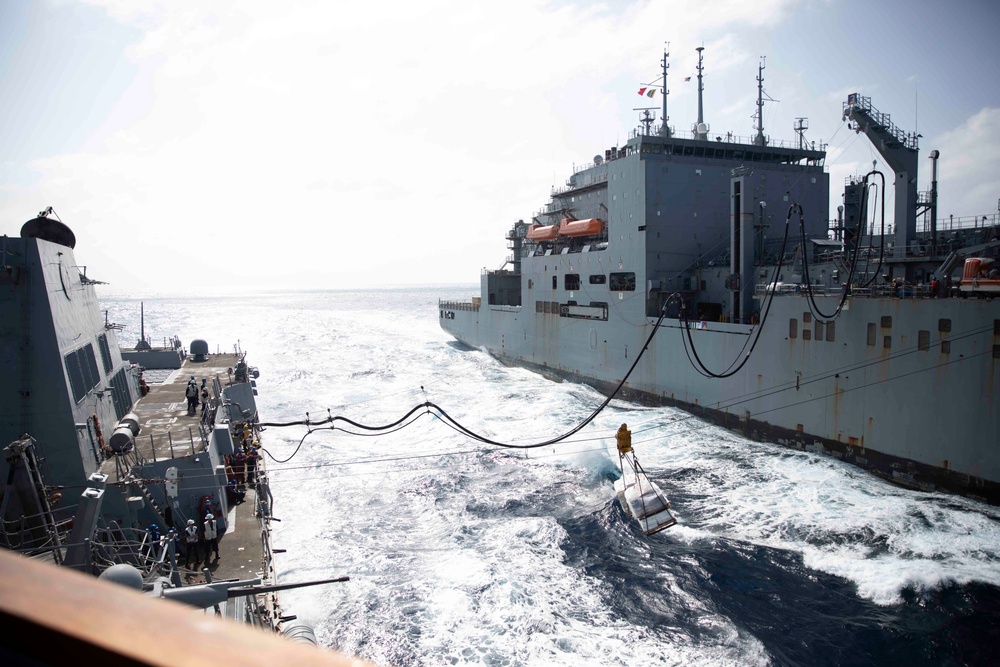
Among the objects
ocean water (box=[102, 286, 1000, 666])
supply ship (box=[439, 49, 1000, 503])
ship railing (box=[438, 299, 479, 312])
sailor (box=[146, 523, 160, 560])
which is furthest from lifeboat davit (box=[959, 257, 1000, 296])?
ship railing (box=[438, 299, 479, 312])

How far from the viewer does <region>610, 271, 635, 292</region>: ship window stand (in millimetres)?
30297

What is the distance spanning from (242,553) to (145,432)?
18.6ft

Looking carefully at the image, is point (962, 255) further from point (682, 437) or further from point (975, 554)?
point (682, 437)

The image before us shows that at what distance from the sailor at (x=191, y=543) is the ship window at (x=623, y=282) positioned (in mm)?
22910

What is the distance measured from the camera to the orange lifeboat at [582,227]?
34.5 meters

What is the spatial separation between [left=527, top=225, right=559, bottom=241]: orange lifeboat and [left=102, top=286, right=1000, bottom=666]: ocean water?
16092 mm

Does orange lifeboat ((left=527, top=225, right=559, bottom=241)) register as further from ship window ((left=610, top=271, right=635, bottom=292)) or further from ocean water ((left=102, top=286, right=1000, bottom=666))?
ocean water ((left=102, top=286, right=1000, bottom=666))

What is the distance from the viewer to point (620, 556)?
14992mm

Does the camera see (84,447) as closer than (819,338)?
Yes

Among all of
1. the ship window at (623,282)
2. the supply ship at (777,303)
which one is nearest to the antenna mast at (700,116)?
the supply ship at (777,303)

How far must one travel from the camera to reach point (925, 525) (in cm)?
1552

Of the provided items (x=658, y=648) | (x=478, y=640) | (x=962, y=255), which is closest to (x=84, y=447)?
(x=478, y=640)

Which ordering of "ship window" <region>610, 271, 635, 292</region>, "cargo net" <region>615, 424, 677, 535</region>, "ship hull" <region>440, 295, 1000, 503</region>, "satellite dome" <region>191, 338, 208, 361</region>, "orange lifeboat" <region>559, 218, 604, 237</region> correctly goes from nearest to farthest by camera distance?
A: 1. "cargo net" <region>615, 424, 677, 535</region>
2. "ship hull" <region>440, 295, 1000, 503</region>
3. "satellite dome" <region>191, 338, 208, 361</region>
4. "ship window" <region>610, 271, 635, 292</region>
5. "orange lifeboat" <region>559, 218, 604, 237</region>

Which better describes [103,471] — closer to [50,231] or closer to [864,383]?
[50,231]
